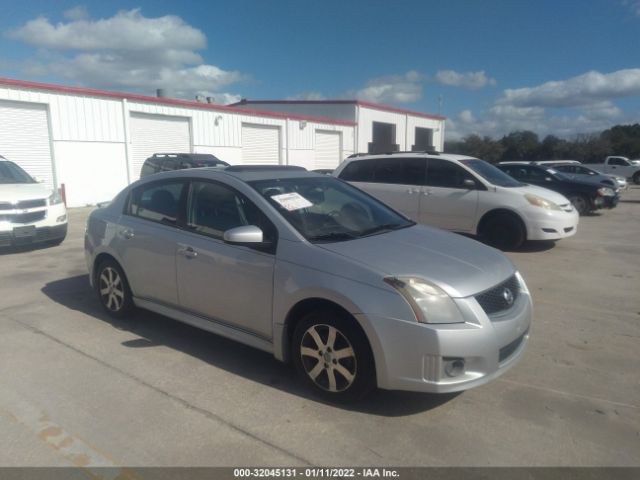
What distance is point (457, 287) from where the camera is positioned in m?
3.21

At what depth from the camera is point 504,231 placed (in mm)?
8734

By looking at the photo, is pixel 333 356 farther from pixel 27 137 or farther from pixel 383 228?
pixel 27 137

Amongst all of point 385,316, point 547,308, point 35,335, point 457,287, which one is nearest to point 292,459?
point 385,316

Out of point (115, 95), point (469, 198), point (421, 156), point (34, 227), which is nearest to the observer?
point (34, 227)

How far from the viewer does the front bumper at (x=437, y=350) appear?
306 cm

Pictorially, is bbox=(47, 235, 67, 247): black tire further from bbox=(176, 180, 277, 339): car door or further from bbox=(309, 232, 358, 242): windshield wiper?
bbox=(309, 232, 358, 242): windshield wiper

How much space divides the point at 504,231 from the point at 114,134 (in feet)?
49.3

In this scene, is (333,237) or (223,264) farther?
(223,264)

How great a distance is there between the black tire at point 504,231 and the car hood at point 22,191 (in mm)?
7942

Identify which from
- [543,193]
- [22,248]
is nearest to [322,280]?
[543,193]

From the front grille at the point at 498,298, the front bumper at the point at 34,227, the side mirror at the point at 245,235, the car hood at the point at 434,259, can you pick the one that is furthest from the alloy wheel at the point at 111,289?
the front bumper at the point at 34,227

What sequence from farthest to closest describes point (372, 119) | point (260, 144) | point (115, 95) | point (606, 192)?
1. point (372, 119)
2. point (260, 144)
3. point (115, 95)
4. point (606, 192)

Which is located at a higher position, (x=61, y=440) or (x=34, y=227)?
(x=34, y=227)

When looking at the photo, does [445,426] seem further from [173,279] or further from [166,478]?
[173,279]
